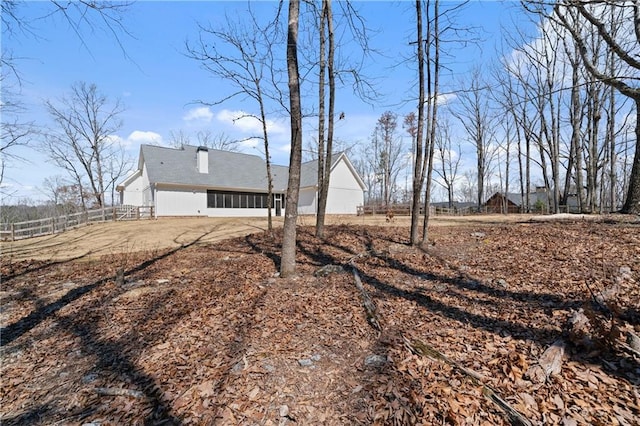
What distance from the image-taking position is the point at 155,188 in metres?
21.3

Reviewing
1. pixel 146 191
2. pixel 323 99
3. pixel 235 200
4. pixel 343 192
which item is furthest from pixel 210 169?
pixel 323 99

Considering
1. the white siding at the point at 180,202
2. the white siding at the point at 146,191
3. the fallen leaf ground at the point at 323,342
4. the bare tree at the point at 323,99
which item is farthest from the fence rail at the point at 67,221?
the bare tree at the point at 323,99

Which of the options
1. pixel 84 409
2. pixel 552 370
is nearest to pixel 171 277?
pixel 84 409

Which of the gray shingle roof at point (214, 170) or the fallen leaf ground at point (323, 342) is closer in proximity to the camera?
the fallen leaf ground at point (323, 342)

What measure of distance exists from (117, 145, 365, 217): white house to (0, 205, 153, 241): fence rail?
4.76ft

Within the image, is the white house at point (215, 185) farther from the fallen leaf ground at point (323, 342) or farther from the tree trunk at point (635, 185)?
the tree trunk at point (635, 185)

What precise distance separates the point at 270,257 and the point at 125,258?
4.66 meters

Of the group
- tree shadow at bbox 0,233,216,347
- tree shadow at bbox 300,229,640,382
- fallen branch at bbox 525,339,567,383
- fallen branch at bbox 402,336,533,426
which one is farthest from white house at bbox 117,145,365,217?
fallen branch at bbox 525,339,567,383

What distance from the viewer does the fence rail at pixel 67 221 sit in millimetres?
15887

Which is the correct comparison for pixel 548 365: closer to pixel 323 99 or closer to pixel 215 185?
pixel 323 99

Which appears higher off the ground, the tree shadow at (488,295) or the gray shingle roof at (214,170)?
the gray shingle roof at (214,170)

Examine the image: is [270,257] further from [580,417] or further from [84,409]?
[580,417]

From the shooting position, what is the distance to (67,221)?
59.0ft

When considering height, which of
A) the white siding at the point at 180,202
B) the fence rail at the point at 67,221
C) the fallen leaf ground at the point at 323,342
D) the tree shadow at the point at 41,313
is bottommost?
the tree shadow at the point at 41,313
